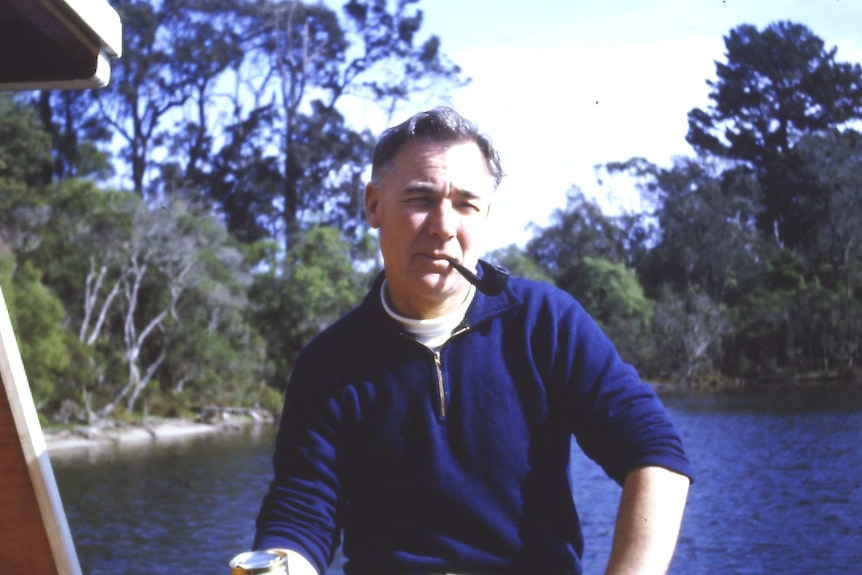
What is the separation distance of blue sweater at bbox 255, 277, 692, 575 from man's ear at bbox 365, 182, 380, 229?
0.15 meters

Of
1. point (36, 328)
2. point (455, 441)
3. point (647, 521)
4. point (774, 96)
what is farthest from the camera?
point (36, 328)

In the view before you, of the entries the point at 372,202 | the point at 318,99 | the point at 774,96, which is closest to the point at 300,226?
the point at 318,99

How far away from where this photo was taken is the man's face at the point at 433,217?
1.37 m

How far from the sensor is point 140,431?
2045 centimetres

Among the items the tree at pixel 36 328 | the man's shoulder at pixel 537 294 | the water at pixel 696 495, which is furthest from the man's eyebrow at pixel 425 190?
the tree at pixel 36 328

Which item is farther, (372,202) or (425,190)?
(372,202)

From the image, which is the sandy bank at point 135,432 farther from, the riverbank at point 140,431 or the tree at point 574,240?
the tree at point 574,240

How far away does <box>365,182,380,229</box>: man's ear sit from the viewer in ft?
4.77

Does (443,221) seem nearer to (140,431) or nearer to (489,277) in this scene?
(489,277)

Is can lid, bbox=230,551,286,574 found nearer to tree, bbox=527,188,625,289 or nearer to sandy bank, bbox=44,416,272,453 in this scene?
tree, bbox=527,188,625,289

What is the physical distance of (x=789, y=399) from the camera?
56.7 ft

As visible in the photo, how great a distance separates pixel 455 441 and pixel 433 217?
11.3 inches

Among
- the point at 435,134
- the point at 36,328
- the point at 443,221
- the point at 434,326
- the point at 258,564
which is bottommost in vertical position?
the point at 36,328

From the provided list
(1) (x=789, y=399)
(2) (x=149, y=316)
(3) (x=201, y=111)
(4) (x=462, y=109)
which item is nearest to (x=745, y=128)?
(1) (x=789, y=399)
